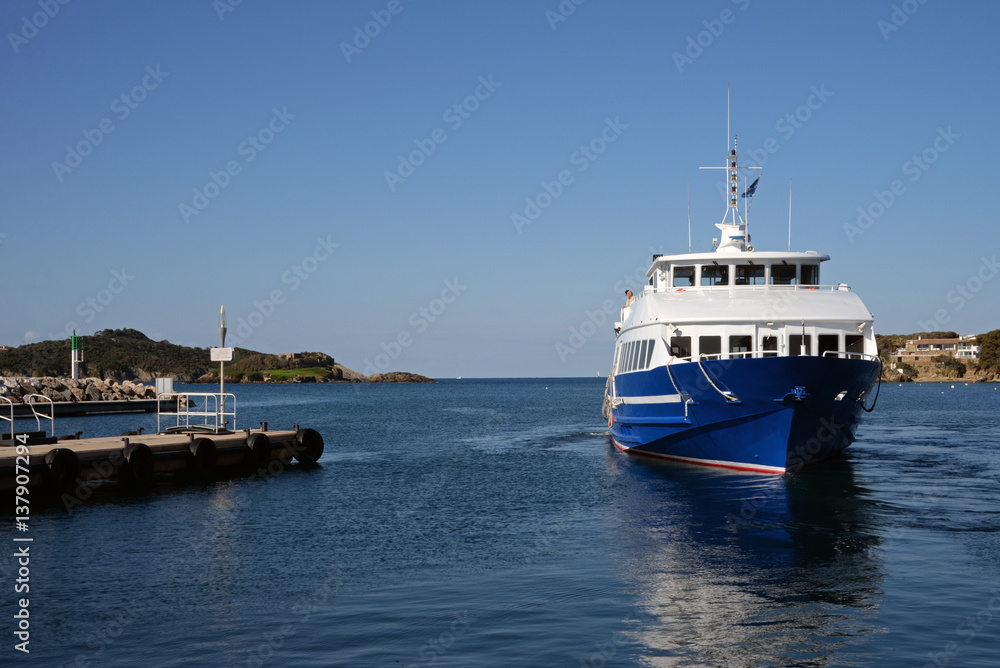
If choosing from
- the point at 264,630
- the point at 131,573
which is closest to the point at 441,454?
the point at 131,573

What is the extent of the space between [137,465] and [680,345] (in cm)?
1837

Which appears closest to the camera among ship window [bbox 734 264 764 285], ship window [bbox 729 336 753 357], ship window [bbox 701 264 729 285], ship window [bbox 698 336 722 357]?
ship window [bbox 729 336 753 357]

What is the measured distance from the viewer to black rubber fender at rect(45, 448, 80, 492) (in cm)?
2366

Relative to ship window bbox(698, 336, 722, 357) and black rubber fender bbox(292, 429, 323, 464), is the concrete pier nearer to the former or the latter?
black rubber fender bbox(292, 429, 323, 464)

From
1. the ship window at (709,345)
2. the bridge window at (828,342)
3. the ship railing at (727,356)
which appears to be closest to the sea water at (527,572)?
the ship railing at (727,356)

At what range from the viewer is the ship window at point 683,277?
100 feet

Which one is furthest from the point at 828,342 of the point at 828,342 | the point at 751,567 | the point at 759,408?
the point at 751,567

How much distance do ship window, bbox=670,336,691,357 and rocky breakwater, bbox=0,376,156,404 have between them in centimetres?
7351

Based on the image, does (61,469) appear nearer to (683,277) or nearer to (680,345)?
(680,345)

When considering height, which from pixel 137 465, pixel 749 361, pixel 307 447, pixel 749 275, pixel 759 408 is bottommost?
pixel 307 447

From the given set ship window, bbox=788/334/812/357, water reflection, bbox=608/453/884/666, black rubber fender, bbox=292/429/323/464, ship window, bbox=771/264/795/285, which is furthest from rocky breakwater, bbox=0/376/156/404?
ship window, bbox=788/334/812/357

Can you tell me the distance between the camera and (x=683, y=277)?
30703mm

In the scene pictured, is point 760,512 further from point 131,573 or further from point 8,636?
point 8,636

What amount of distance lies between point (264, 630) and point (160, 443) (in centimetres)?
1902
